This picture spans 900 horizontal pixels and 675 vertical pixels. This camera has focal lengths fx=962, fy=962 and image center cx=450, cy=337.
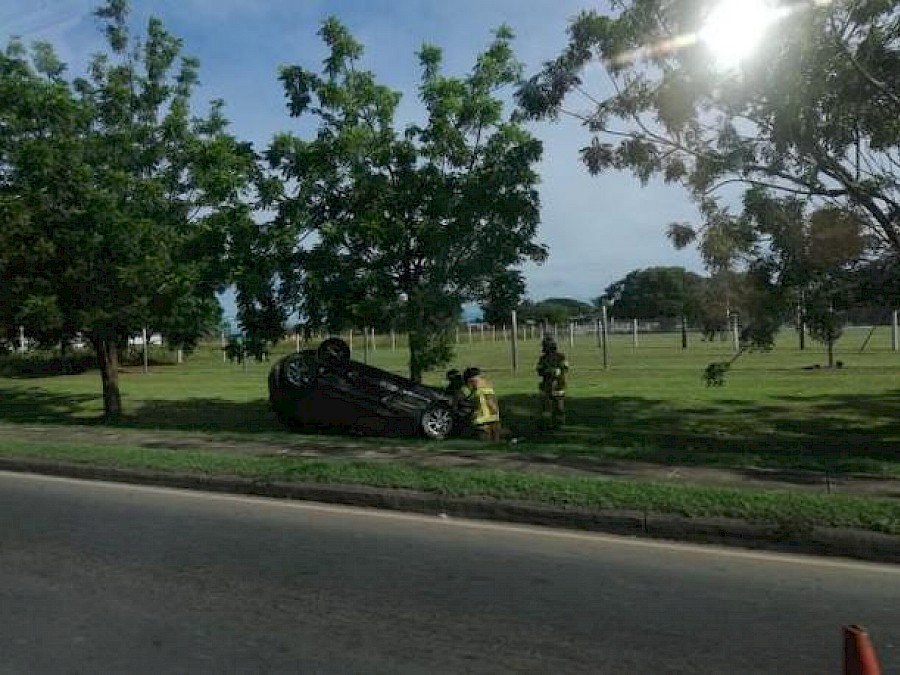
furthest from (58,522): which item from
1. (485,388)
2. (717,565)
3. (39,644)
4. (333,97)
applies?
(333,97)

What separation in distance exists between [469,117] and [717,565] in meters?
10.1

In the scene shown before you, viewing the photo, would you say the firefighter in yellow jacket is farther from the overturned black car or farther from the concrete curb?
the concrete curb

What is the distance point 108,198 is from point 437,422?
783 centimetres

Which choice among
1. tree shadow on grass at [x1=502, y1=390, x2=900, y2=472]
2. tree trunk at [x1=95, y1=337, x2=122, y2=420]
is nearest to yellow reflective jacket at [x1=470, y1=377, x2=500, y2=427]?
tree shadow on grass at [x1=502, y1=390, x2=900, y2=472]

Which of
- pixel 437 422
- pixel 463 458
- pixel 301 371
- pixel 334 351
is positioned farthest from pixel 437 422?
pixel 463 458

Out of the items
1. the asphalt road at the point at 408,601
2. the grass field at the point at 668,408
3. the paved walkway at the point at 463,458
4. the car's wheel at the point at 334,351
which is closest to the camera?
the asphalt road at the point at 408,601

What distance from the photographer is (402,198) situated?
15.2m

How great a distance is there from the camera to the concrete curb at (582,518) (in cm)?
700

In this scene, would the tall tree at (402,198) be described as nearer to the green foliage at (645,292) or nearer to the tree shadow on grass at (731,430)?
the tree shadow on grass at (731,430)

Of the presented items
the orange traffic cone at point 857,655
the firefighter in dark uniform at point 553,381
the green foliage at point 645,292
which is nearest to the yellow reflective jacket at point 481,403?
the firefighter in dark uniform at point 553,381

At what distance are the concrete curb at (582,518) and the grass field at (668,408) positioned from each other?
2684mm

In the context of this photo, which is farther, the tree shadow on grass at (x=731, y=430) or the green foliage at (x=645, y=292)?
the green foliage at (x=645, y=292)

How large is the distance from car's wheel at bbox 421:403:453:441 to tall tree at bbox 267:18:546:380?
145 centimetres

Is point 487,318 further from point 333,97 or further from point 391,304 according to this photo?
point 333,97
